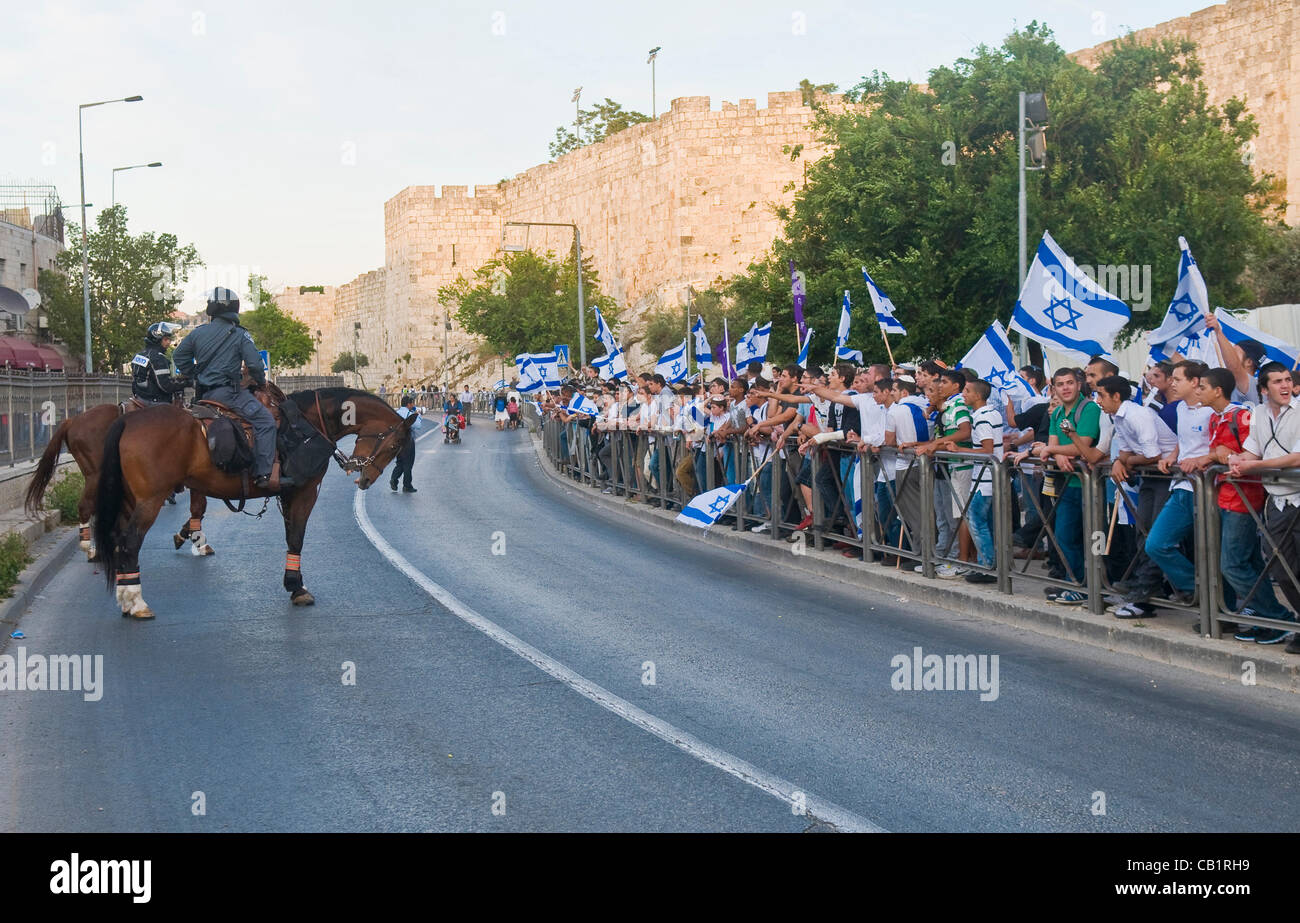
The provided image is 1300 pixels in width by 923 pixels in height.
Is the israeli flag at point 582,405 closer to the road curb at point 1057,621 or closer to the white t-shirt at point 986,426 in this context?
the road curb at point 1057,621

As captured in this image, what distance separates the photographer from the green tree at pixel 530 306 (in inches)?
2586

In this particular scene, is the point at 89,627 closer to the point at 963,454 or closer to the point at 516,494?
the point at 963,454

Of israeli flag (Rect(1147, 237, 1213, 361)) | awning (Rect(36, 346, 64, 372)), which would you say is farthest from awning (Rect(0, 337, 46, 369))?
israeli flag (Rect(1147, 237, 1213, 361))

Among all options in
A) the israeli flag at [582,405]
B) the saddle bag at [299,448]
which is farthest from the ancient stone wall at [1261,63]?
the saddle bag at [299,448]

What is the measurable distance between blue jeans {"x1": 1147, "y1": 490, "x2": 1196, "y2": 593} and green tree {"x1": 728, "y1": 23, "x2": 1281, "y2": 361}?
17.7 metres

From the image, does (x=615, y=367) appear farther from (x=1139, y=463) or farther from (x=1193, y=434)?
(x=1193, y=434)

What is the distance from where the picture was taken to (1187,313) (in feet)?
33.8

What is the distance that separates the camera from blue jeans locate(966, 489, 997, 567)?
10.4m

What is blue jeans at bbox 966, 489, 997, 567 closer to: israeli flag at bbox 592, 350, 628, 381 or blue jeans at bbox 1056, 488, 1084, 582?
blue jeans at bbox 1056, 488, 1084, 582

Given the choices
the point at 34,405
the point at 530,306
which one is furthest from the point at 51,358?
the point at 34,405

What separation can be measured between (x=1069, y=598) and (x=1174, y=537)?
138 cm

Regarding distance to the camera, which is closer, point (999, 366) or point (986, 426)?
point (986, 426)
